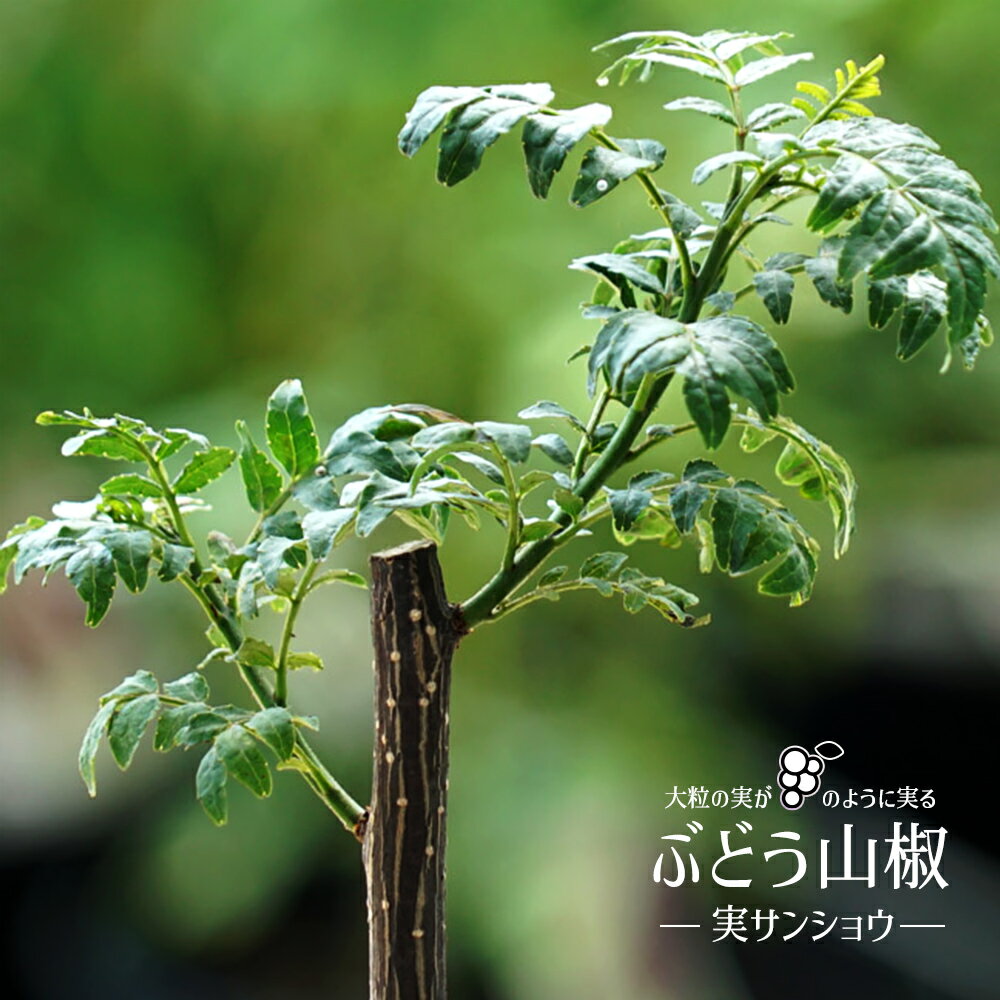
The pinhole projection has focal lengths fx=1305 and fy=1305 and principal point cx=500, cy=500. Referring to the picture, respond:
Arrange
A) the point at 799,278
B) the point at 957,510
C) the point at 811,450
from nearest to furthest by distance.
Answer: the point at 811,450 < the point at 799,278 < the point at 957,510

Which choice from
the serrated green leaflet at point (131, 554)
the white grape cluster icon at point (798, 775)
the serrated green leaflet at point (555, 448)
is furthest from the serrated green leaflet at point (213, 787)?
the white grape cluster icon at point (798, 775)

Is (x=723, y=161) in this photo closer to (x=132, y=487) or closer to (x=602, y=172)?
(x=602, y=172)

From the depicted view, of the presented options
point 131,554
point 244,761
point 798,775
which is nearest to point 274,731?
point 244,761

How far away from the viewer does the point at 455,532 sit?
5.60 feet

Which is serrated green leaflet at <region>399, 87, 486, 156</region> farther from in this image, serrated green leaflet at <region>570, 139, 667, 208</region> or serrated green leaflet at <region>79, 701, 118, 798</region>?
serrated green leaflet at <region>79, 701, 118, 798</region>

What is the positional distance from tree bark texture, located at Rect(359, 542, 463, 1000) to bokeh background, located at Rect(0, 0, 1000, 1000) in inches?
34.6

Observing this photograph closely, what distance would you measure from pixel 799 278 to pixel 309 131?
2.18 ft

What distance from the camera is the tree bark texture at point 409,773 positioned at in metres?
0.77

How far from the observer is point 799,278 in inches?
64.6

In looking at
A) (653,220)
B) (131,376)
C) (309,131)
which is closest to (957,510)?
(653,220)

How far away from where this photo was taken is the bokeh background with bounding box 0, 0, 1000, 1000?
1682mm

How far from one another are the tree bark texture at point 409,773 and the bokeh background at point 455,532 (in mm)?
879

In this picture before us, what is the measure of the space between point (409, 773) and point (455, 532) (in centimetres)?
93

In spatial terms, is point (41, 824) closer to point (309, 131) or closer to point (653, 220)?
point (309, 131)
